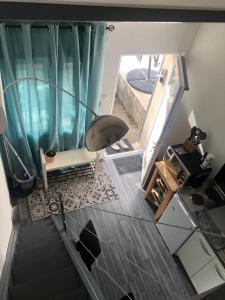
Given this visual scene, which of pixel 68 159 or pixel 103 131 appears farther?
pixel 68 159

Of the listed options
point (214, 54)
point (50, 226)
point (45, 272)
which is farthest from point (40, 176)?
point (214, 54)

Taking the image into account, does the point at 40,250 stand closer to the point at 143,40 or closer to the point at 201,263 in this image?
the point at 201,263

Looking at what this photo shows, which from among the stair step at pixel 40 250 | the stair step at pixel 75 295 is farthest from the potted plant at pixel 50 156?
the stair step at pixel 75 295

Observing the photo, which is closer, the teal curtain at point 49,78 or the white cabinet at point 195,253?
the teal curtain at point 49,78

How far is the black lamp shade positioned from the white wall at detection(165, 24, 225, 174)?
1.63 metres

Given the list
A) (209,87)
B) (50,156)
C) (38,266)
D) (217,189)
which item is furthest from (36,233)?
(209,87)

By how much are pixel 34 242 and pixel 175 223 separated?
5.10 ft

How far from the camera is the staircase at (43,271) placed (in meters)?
1.96

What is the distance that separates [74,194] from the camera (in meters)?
3.50

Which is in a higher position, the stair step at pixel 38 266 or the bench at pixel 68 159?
the bench at pixel 68 159

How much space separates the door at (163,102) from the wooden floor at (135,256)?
0.46 m

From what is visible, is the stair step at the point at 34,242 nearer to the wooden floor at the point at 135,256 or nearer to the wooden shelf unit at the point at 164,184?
the wooden floor at the point at 135,256

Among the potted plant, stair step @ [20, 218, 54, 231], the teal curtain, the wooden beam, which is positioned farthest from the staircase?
the wooden beam

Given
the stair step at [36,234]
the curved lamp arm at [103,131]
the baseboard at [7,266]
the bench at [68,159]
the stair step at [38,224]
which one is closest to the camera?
the curved lamp arm at [103,131]
